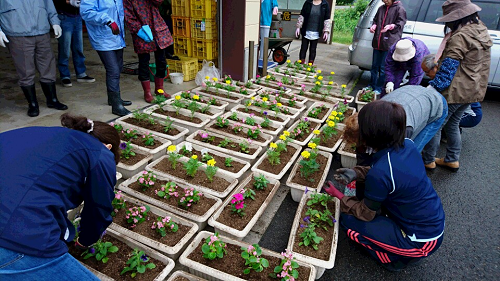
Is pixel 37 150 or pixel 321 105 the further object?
pixel 321 105

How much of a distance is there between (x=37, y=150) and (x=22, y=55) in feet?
9.99

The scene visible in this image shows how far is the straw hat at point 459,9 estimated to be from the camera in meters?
2.79

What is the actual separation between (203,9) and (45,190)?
4.63 meters

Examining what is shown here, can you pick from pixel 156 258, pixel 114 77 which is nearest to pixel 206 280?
pixel 156 258

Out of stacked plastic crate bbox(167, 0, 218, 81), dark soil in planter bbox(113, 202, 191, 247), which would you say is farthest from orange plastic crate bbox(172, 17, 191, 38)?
dark soil in planter bbox(113, 202, 191, 247)

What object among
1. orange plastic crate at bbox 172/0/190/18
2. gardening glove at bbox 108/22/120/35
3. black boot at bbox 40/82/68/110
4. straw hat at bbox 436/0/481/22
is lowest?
black boot at bbox 40/82/68/110

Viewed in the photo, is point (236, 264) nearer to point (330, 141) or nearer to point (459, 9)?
point (330, 141)

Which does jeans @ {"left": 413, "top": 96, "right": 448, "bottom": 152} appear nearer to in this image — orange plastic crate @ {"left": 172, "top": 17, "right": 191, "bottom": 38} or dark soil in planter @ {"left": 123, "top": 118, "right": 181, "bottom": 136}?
dark soil in planter @ {"left": 123, "top": 118, "right": 181, "bottom": 136}

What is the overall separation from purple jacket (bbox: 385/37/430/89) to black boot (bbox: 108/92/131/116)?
3450 mm

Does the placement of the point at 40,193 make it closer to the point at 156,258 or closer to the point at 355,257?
the point at 156,258

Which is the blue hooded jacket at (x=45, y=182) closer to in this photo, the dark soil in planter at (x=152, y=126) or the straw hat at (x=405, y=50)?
the dark soil in planter at (x=152, y=126)

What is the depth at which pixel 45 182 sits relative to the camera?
1.22 metres

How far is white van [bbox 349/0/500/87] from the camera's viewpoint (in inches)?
216

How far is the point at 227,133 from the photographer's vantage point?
11.2 feet
